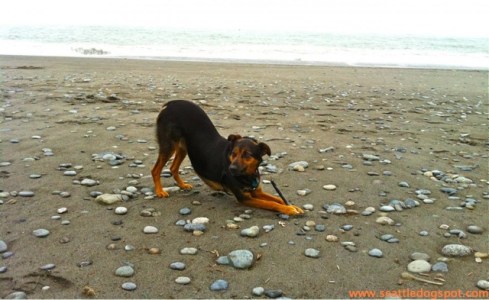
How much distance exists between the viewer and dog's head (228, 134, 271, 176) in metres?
5.25

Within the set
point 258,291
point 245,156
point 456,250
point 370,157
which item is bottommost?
point 258,291

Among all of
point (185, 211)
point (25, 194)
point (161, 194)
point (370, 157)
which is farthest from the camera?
point (370, 157)

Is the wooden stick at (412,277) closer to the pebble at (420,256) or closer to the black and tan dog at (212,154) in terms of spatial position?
the pebble at (420,256)

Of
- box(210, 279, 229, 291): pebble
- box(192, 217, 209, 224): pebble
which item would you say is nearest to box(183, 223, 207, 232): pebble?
box(192, 217, 209, 224): pebble

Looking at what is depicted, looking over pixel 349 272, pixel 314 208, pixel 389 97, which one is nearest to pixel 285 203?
pixel 314 208

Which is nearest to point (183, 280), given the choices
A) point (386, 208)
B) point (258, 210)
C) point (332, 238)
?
point (332, 238)

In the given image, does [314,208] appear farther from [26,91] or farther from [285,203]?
[26,91]

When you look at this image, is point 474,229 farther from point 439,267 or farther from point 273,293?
point 273,293

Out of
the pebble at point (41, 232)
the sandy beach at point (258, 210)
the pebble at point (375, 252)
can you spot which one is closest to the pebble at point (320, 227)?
the sandy beach at point (258, 210)

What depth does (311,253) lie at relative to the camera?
4.33 m

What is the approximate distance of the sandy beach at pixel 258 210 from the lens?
12.7ft

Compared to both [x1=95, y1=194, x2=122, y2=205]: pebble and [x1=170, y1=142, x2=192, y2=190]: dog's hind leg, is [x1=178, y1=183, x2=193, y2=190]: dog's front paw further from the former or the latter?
[x1=95, y1=194, x2=122, y2=205]: pebble

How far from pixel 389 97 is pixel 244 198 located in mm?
10044

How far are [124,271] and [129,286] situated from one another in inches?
9.3
